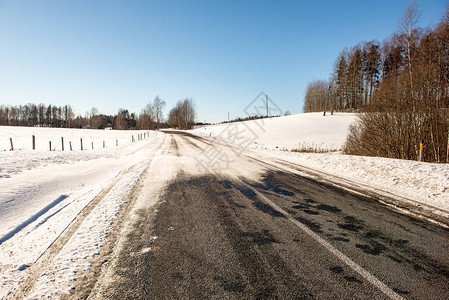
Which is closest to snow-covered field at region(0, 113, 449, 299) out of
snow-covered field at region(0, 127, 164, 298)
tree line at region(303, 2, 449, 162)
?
snow-covered field at region(0, 127, 164, 298)

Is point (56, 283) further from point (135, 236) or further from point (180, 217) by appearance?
point (180, 217)

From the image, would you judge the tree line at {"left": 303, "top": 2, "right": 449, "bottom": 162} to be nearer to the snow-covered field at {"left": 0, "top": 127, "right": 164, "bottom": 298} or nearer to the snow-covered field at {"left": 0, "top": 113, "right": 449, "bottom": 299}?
the snow-covered field at {"left": 0, "top": 113, "right": 449, "bottom": 299}

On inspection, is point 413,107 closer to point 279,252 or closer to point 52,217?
point 279,252

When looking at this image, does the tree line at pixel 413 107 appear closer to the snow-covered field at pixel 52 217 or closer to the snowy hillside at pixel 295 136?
the snowy hillside at pixel 295 136

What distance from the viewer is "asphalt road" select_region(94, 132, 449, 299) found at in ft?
6.04

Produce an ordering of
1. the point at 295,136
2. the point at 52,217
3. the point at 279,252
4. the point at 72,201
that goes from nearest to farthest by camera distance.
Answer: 1. the point at 279,252
2. the point at 52,217
3. the point at 72,201
4. the point at 295,136

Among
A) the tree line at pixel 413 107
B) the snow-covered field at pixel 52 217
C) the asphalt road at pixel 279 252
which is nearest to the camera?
the asphalt road at pixel 279 252

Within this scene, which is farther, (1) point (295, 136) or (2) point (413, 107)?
(1) point (295, 136)

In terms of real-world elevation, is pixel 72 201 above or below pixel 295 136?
below

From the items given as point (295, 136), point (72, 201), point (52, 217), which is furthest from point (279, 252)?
point (295, 136)

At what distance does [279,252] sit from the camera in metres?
2.41

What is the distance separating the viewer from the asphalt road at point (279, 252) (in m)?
1.84

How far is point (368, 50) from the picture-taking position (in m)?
50.7

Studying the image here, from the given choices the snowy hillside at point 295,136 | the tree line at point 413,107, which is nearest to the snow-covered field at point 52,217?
the tree line at point 413,107
